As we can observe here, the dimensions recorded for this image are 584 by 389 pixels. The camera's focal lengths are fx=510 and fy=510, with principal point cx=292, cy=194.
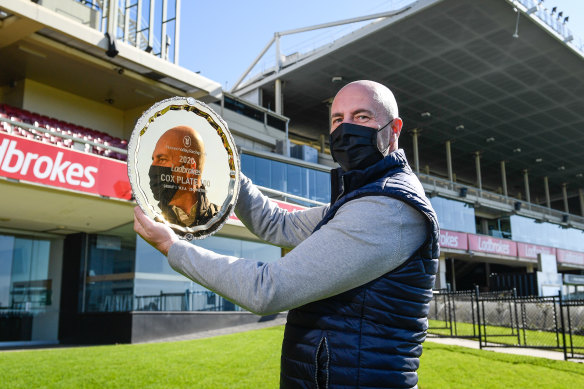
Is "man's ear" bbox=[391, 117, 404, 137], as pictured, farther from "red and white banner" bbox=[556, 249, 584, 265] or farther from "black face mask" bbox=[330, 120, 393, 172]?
"red and white banner" bbox=[556, 249, 584, 265]

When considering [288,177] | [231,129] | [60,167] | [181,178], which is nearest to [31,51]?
[60,167]

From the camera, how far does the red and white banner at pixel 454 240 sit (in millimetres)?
30680

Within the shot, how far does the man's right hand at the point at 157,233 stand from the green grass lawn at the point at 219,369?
4.72 meters

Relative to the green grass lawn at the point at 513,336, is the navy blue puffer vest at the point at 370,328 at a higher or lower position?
higher

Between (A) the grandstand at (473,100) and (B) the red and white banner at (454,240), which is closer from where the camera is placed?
(A) the grandstand at (473,100)

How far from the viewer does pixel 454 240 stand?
31.5m

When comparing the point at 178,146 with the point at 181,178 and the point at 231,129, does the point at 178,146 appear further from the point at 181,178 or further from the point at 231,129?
the point at 231,129

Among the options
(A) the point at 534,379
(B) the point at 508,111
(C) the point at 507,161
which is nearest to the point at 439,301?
(A) the point at 534,379

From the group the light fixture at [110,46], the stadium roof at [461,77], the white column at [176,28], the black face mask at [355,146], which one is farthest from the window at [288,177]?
the black face mask at [355,146]

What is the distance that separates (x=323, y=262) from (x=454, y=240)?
31750mm

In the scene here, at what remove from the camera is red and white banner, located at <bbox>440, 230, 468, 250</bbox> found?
1208 inches

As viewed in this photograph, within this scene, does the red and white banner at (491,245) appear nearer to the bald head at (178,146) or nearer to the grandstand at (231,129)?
the grandstand at (231,129)

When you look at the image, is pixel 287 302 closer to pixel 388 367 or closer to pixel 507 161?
pixel 388 367

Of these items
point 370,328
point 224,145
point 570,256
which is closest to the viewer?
point 370,328
